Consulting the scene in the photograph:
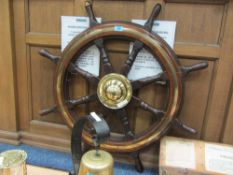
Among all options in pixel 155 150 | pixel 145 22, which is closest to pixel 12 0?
pixel 145 22

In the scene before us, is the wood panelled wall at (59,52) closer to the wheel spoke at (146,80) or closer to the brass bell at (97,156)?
the wheel spoke at (146,80)

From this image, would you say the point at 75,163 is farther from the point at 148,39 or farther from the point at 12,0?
the point at 12,0

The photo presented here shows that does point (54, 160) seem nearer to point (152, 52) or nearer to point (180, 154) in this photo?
point (180, 154)

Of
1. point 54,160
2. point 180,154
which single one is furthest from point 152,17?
point 54,160

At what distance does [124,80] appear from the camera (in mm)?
1048

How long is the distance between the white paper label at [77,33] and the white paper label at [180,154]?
19.7 inches

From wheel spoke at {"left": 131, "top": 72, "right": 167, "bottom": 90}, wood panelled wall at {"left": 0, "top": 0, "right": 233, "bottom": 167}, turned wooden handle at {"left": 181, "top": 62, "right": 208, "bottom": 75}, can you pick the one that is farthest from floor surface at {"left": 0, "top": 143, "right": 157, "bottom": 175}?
turned wooden handle at {"left": 181, "top": 62, "right": 208, "bottom": 75}

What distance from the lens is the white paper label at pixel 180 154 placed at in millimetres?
970

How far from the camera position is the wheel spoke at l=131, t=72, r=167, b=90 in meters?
1.02

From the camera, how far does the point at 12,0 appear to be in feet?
3.93

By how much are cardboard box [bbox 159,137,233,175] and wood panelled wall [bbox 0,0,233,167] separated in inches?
Result: 3.3

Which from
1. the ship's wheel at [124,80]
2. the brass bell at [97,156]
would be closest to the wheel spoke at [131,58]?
the ship's wheel at [124,80]

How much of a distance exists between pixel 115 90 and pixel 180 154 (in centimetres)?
40

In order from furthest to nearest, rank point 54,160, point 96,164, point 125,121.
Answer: point 54,160 < point 125,121 < point 96,164
